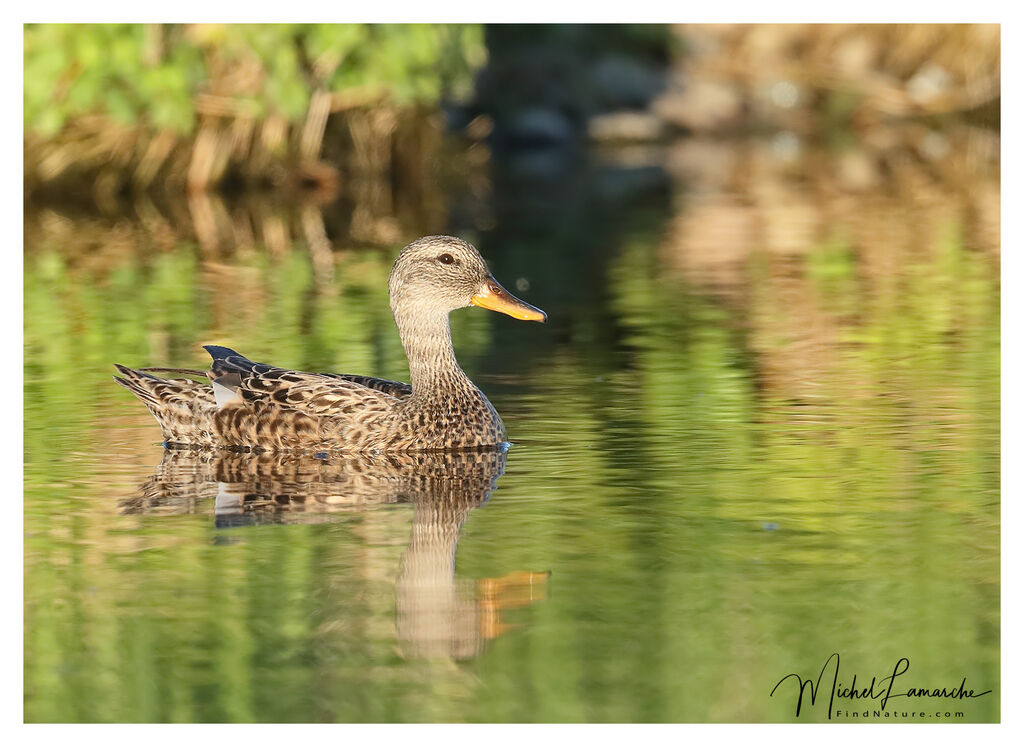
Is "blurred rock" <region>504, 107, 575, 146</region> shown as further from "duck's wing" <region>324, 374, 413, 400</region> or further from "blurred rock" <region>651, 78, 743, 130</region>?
"duck's wing" <region>324, 374, 413, 400</region>

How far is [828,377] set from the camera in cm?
1347

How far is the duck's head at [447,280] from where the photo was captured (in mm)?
11719

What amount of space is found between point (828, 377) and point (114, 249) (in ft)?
39.5

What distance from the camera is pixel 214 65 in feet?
96.2

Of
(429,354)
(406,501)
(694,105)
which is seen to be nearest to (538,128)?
(694,105)

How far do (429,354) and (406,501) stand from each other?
181cm

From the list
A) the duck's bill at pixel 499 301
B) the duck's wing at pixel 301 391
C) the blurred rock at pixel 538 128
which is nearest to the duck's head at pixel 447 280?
the duck's bill at pixel 499 301

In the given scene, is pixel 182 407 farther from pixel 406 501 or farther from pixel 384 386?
pixel 406 501

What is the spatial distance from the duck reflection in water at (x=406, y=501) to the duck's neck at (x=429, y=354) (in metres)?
0.43

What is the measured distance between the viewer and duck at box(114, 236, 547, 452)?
11.2m

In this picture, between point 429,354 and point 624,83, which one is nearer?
point 429,354
